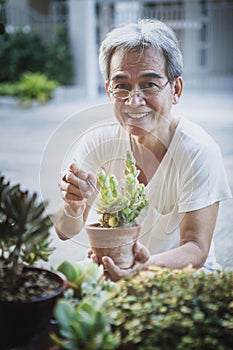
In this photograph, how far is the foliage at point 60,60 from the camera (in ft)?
41.4

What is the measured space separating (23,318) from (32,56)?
12.4 meters

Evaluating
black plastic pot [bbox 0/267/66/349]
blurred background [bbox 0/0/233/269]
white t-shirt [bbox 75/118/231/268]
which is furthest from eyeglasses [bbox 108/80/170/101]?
blurred background [bbox 0/0/233/269]

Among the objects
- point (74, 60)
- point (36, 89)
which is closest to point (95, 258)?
point (36, 89)

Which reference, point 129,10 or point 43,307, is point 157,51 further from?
point 129,10

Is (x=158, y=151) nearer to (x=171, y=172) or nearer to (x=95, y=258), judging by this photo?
(x=171, y=172)

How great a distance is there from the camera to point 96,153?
1803 mm

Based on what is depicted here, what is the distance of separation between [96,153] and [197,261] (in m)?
0.45

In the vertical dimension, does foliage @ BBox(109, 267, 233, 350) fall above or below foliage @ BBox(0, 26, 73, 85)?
above

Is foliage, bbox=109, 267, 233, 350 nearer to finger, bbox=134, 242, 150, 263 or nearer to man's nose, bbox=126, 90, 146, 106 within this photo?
finger, bbox=134, 242, 150, 263

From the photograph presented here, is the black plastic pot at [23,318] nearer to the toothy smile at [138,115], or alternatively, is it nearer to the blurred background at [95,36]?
the toothy smile at [138,115]

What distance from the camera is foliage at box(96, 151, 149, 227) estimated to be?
4.59ft

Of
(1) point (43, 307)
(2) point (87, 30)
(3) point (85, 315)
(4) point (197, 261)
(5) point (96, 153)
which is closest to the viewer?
(3) point (85, 315)

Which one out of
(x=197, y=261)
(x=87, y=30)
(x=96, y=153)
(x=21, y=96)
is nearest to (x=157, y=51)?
(x=96, y=153)

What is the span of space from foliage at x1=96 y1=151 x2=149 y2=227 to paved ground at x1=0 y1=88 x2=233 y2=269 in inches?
5.6
